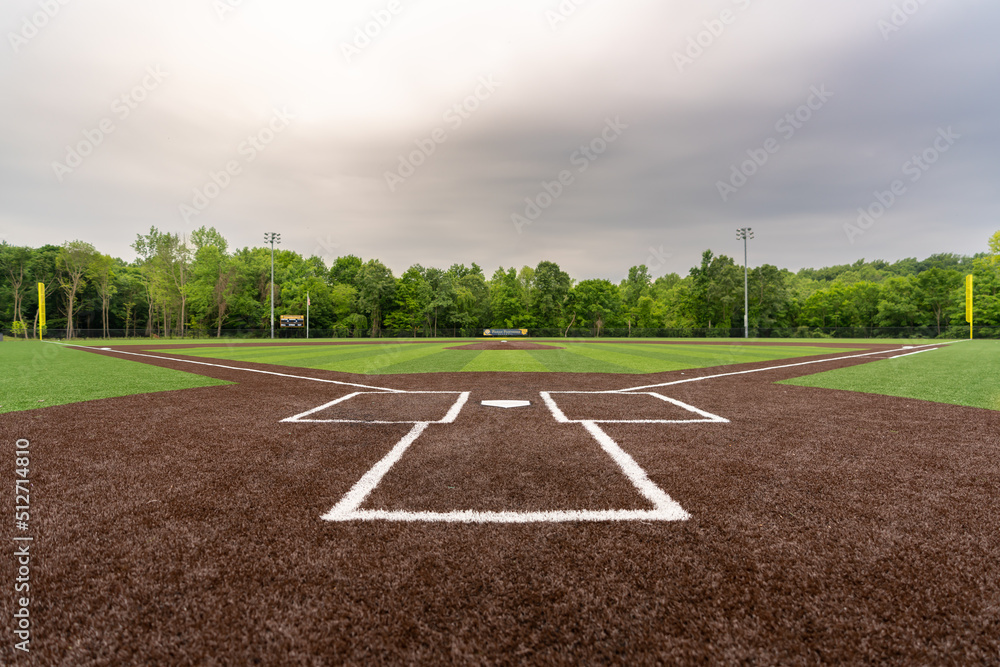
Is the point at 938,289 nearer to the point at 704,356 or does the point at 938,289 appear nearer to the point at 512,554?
the point at 704,356

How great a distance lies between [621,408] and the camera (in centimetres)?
702

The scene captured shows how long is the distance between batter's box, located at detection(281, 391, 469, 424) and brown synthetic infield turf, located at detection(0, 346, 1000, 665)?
1.12m

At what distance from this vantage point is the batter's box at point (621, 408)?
6145 millimetres

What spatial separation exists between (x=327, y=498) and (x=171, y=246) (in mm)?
69273

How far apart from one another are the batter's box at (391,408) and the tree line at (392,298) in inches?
1970

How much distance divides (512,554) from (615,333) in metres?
64.0

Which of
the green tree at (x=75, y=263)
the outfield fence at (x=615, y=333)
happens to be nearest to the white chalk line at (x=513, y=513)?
the outfield fence at (x=615, y=333)

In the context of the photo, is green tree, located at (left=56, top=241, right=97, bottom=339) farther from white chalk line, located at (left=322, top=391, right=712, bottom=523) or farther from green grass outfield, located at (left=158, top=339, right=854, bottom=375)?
white chalk line, located at (left=322, top=391, right=712, bottom=523)

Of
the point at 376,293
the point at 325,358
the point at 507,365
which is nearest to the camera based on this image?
the point at 507,365

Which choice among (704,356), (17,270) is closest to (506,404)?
(704,356)

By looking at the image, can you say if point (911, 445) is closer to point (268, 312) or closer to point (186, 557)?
point (186, 557)

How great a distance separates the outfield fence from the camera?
52453mm

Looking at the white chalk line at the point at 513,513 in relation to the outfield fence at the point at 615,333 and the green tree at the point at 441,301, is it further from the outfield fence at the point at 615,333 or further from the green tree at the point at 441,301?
the green tree at the point at 441,301

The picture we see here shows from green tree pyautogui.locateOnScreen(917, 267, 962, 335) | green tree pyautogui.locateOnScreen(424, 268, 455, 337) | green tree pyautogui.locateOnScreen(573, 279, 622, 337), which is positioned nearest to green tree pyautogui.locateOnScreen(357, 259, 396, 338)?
green tree pyautogui.locateOnScreen(424, 268, 455, 337)
